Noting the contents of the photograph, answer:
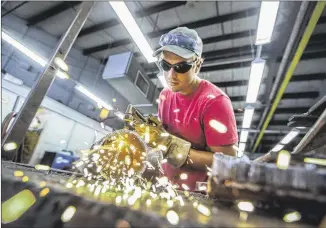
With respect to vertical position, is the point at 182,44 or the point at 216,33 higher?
the point at 216,33

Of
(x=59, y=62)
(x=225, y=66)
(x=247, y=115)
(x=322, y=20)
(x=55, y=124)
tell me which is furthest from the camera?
(x=55, y=124)

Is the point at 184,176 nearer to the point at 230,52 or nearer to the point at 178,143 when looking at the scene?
the point at 178,143

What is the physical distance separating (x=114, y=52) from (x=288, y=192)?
8.55 metres

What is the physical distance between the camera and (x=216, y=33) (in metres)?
6.41

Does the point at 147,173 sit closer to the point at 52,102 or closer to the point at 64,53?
the point at 64,53

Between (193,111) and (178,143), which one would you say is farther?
(193,111)

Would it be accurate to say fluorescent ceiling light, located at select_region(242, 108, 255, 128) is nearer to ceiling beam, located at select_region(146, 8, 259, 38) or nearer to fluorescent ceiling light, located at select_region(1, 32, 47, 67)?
ceiling beam, located at select_region(146, 8, 259, 38)

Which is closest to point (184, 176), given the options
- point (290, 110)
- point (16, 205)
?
point (16, 205)

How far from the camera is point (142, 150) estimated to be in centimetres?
141

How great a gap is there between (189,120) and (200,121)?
0.11 meters

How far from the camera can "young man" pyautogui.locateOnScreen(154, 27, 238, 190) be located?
189 cm

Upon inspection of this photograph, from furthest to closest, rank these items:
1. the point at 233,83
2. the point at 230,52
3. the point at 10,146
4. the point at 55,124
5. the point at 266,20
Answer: the point at 55,124 → the point at 233,83 → the point at 230,52 → the point at 266,20 → the point at 10,146

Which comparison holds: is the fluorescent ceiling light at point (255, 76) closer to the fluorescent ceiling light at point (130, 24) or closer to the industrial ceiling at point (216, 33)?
the industrial ceiling at point (216, 33)

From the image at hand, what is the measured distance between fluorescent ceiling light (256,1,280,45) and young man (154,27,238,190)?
5.90 feet
